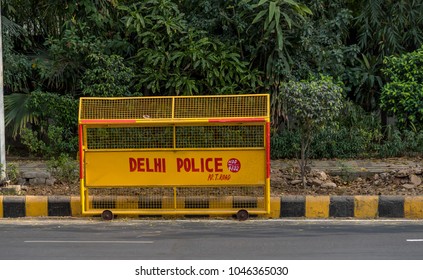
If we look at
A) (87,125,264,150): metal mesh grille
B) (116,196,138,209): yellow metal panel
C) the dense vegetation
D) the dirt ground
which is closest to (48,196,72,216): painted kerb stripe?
the dirt ground

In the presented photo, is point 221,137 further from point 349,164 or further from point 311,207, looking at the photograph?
point 349,164

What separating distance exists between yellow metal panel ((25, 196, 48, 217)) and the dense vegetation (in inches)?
139

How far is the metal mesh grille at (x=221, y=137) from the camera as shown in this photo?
416 inches

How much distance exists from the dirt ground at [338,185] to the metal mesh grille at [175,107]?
1.44 meters

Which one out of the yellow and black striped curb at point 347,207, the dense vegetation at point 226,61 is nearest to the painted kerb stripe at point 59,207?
the yellow and black striped curb at point 347,207

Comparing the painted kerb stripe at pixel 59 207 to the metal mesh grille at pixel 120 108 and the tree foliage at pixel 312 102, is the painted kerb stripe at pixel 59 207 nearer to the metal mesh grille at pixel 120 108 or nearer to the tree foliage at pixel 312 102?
the metal mesh grille at pixel 120 108

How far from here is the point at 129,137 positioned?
1070cm

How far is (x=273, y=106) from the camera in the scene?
1459cm

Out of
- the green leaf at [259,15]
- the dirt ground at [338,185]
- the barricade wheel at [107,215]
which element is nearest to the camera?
the barricade wheel at [107,215]

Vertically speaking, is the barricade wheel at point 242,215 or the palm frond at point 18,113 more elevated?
the palm frond at point 18,113

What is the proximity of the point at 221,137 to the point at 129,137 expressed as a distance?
1.27 metres

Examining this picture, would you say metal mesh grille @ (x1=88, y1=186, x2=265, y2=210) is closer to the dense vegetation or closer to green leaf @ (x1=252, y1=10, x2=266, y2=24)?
the dense vegetation

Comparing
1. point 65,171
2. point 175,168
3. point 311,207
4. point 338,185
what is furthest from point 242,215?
point 65,171

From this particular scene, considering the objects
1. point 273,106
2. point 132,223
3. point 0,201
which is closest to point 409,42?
point 273,106
